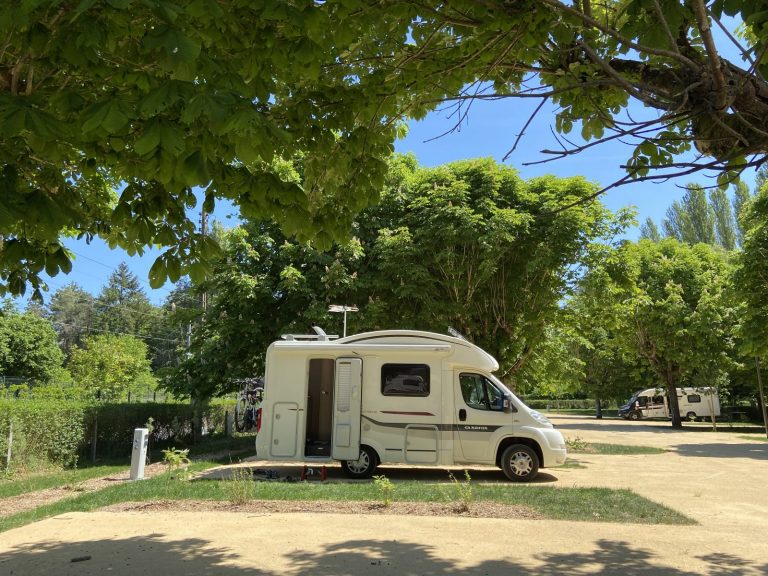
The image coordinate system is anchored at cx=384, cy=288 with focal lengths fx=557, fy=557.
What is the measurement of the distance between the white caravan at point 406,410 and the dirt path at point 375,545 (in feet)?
10.8

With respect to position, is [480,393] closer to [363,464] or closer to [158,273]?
[363,464]

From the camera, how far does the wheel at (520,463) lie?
10922 mm

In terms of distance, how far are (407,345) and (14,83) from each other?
8566 millimetres

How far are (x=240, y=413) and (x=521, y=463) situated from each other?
16.0 meters

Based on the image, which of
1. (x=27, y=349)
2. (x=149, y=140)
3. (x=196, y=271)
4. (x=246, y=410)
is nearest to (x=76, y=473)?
(x=196, y=271)

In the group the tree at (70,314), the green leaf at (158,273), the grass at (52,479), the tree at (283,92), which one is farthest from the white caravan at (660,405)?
the tree at (70,314)

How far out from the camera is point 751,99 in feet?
12.8

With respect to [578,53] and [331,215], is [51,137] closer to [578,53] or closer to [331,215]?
[331,215]

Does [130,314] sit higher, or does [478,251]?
[130,314]

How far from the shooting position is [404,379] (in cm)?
1129

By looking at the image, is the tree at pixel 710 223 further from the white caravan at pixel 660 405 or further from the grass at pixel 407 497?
the grass at pixel 407 497

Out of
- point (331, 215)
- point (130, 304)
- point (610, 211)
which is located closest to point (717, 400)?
point (610, 211)

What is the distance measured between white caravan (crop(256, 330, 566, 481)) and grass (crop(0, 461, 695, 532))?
1.05m

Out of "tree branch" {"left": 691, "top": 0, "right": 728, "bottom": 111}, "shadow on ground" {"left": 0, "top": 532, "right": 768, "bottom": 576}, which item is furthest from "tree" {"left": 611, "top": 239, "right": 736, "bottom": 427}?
"tree branch" {"left": 691, "top": 0, "right": 728, "bottom": 111}
